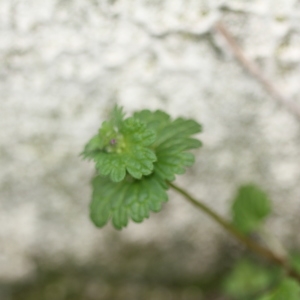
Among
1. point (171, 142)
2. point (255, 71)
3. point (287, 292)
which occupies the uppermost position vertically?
point (255, 71)

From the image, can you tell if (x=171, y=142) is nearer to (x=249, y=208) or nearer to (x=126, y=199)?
(x=126, y=199)

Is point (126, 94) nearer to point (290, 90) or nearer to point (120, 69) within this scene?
point (120, 69)

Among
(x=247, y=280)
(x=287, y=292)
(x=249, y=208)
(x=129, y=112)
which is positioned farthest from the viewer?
(x=247, y=280)

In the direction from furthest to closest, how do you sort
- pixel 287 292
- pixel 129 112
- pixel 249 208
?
pixel 249 208
pixel 129 112
pixel 287 292

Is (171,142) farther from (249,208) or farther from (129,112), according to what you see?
(249,208)

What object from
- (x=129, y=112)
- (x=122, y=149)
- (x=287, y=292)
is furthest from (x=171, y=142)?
(x=287, y=292)

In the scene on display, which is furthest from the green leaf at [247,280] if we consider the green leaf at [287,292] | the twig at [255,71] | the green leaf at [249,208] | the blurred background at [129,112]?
the twig at [255,71]

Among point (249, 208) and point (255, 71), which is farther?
point (249, 208)

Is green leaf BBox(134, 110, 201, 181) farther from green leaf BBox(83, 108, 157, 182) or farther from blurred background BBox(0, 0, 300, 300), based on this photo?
blurred background BBox(0, 0, 300, 300)

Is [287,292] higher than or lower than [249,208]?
lower
